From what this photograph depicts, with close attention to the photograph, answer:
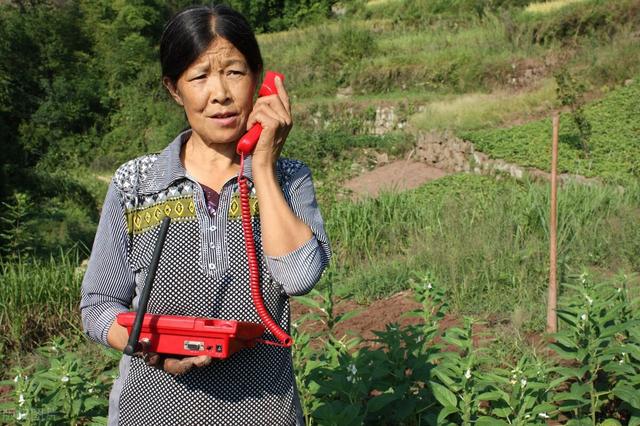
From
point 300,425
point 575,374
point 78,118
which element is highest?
point 300,425

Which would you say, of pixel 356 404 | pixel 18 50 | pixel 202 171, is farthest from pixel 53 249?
pixel 18 50

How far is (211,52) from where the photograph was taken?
1.65 m

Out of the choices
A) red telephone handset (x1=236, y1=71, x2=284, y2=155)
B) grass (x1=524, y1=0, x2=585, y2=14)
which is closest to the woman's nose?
red telephone handset (x1=236, y1=71, x2=284, y2=155)

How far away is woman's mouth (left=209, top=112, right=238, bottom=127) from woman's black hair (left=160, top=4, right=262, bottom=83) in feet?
0.40

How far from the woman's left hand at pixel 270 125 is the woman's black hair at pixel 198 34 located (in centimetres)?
17

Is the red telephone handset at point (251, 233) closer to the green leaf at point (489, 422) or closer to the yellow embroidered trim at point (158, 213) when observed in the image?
the yellow embroidered trim at point (158, 213)

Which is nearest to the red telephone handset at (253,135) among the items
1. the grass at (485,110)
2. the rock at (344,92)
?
the grass at (485,110)

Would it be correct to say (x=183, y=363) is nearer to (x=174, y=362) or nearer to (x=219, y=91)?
(x=174, y=362)

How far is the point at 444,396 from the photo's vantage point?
2.76m

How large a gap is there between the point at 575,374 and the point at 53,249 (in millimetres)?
7249

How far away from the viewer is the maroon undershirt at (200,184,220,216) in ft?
5.51

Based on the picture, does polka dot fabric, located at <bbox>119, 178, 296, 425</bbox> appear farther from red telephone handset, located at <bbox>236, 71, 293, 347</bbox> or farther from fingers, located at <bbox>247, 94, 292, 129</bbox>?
fingers, located at <bbox>247, 94, 292, 129</bbox>

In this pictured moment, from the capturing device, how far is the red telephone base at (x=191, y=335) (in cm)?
144

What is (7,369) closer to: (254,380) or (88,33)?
(254,380)
